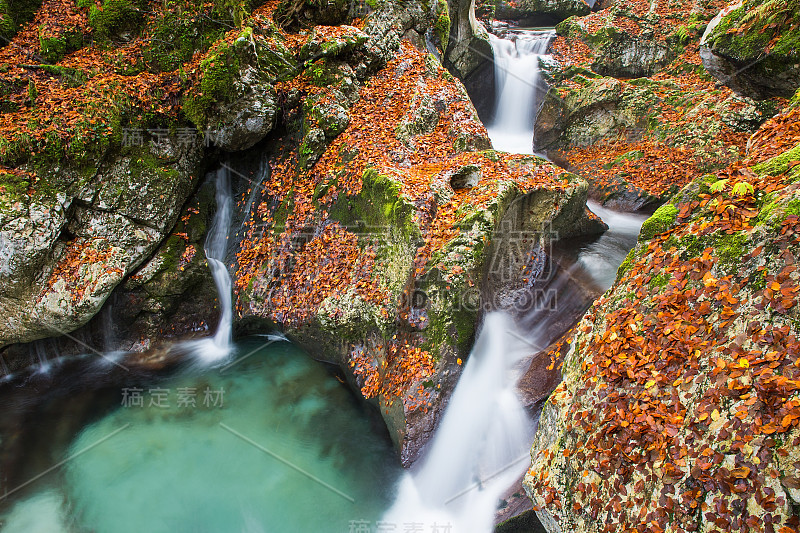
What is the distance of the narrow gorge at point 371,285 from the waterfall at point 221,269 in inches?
2.6

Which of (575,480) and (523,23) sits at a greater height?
(523,23)

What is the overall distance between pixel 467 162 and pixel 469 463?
5.20 meters

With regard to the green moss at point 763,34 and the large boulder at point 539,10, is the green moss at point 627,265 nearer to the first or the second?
the green moss at point 763,34

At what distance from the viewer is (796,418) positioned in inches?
102

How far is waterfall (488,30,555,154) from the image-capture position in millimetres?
13414

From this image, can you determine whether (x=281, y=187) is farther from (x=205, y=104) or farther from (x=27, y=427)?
(x=27, y=427)

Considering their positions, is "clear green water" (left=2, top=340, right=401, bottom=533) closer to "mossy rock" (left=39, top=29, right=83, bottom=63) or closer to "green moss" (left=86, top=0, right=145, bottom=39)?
"mossy rock" (left=39, top=29, right=83, bottom=63)

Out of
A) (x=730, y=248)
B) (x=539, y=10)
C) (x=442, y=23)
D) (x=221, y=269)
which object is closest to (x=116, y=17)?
(x=221, y=269)

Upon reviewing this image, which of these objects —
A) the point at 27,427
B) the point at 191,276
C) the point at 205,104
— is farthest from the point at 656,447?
the point at 27,427

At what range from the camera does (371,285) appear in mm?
6879

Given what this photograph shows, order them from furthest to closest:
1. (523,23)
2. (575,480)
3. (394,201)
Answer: (523,23) → (394,201) → (575,480)

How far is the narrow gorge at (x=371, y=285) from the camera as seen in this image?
3.41 m

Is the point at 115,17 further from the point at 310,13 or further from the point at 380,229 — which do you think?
the point at 380,229

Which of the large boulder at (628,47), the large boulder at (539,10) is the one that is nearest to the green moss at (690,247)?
the large boulder at (628,47)
